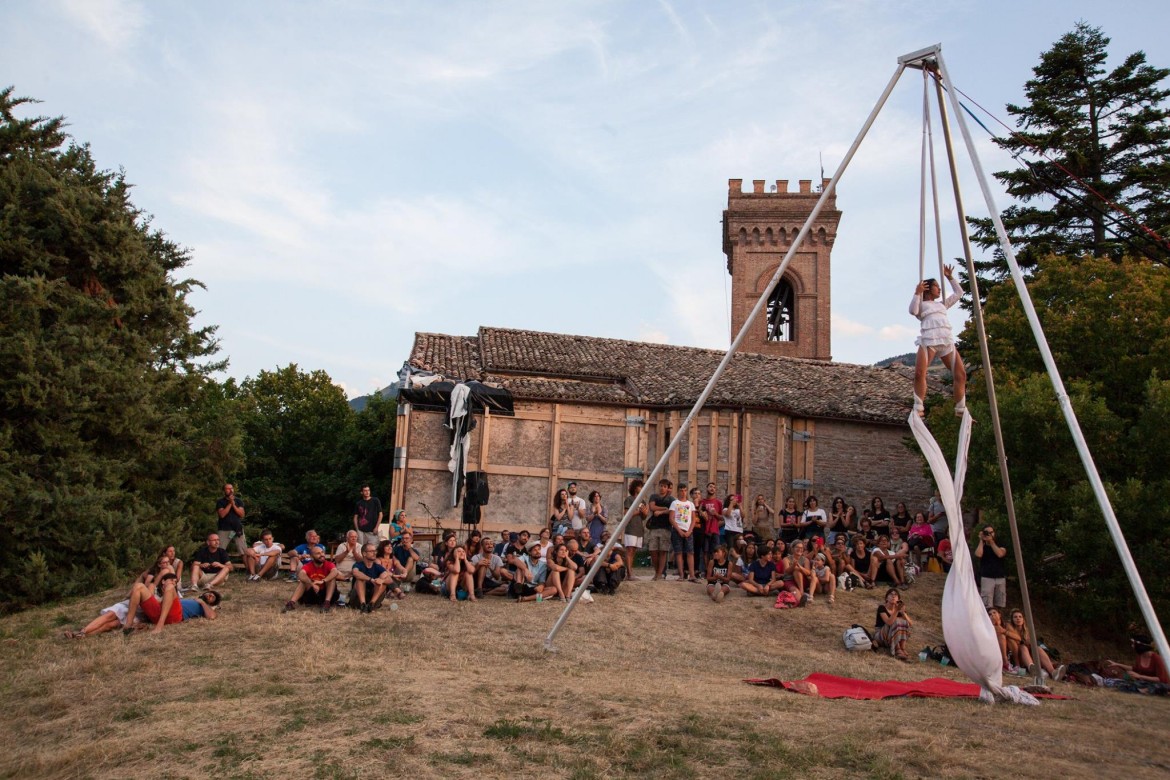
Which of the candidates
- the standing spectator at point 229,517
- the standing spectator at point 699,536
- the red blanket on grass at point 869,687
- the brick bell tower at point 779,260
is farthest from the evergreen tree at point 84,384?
the brick bell tower at point 779,260

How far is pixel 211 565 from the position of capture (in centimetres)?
1438

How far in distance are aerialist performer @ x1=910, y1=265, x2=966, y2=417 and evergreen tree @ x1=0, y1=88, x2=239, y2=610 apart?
43.3 feet

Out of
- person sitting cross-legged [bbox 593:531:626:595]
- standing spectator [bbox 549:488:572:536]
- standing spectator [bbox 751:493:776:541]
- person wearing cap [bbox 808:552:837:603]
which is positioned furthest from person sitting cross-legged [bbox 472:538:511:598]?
standing spectator [bbox 751:493:776:541]

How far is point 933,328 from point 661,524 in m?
8.57

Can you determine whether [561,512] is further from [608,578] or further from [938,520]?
[938,520]

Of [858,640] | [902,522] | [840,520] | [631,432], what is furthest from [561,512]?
[631,432]

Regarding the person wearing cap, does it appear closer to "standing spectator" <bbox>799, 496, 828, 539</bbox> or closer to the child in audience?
the child in audience

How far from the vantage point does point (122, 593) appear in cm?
1488

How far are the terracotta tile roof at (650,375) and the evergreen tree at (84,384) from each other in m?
5.69

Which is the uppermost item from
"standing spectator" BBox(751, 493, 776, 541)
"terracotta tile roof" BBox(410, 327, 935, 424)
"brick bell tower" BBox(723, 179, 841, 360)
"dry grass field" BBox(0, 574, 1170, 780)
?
"brick bell tower" BBox(723, 179, 841, 360)

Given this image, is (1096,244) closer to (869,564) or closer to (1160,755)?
(869,564)

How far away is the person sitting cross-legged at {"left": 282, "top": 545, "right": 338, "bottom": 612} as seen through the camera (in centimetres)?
1336

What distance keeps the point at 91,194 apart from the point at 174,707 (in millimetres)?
12848

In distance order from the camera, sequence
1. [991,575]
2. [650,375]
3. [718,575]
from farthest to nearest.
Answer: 1. [650,375]
2. [718,575]
3. [991,575]
